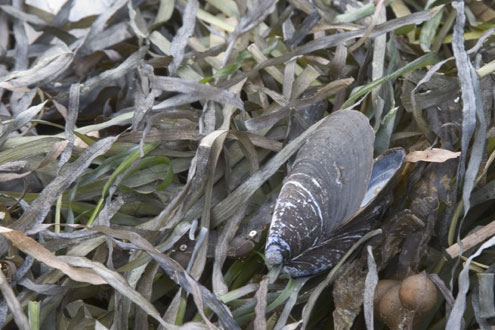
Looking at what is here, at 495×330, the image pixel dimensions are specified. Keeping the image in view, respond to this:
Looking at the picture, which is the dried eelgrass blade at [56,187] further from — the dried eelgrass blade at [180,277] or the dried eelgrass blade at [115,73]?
the dried eelgrass blade at [115,73]

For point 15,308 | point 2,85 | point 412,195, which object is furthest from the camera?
point 2,85

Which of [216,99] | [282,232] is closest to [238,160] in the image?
[216,99]

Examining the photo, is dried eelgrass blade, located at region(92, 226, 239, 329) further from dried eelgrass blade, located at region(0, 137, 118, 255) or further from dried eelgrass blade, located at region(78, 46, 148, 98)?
dried eelgrass blade, located at region(78, 46, 148, 98)

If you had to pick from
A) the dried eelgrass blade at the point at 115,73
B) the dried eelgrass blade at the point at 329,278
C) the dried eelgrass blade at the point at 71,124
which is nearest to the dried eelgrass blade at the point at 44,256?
the dried eelgrass blade at the point at 71,124

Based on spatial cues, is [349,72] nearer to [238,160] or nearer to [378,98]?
[378,98]

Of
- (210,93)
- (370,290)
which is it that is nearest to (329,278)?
(370,290)

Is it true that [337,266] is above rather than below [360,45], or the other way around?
below
